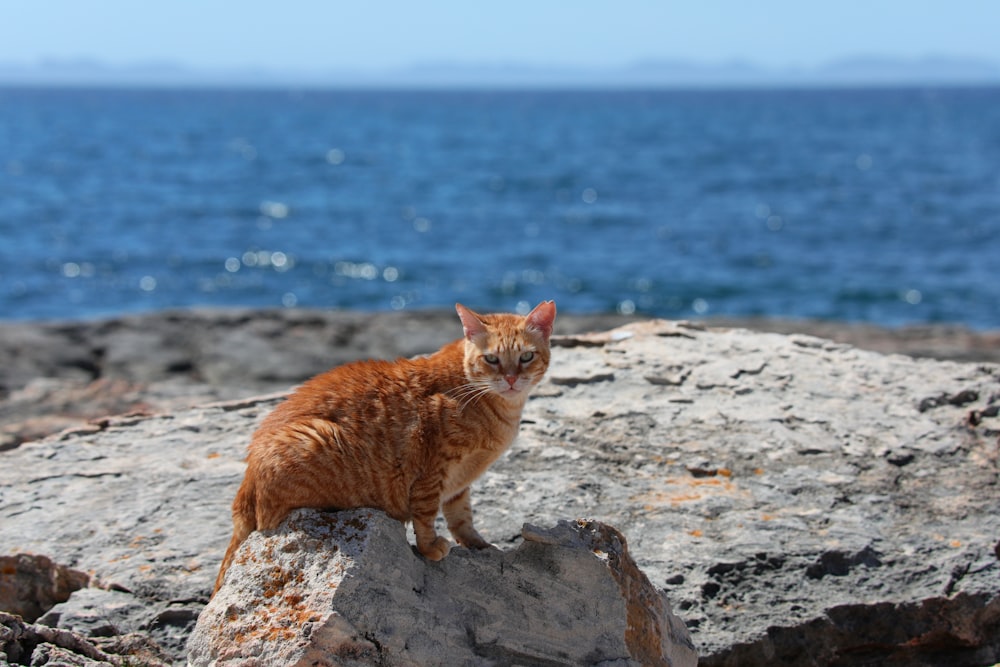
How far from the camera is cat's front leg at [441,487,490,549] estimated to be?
5.02 meters

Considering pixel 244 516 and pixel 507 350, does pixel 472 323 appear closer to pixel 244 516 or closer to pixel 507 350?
pixel 507 350

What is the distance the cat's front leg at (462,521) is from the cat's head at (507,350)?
0.54 metres

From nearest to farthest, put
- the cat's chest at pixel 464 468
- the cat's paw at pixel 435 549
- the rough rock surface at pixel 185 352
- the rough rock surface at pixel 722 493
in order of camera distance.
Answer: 1. the cat's paw at pixel 435 549
2. the cat's chest at pixel 464 468
3. the rough rock surface at pixel 722 493
4. the rough rock surface at pixel 185 352

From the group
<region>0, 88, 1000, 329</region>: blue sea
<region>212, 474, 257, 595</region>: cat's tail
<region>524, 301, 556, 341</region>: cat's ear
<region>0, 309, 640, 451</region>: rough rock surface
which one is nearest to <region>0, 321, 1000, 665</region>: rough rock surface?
<region>212, 474, 257, 595</region>: cat's tail

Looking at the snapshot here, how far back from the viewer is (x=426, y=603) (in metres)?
4.50

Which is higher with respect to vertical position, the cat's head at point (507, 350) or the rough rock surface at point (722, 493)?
the cat's head at point (507, 350)

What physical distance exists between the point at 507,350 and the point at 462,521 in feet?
2.67

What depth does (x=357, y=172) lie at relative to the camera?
50406 mm

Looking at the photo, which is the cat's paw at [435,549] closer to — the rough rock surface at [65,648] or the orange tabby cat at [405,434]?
the orange tabby cat at [405,434]

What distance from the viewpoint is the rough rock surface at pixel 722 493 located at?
5434 mm

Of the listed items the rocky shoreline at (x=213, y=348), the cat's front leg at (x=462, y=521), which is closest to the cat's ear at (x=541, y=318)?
the cat's front leg at (x=462, y=521)

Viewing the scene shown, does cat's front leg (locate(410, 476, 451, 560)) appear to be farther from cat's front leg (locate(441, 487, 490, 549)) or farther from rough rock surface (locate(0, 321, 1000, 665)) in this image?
rough rock surface (locate(0, 321, 1000, 665))

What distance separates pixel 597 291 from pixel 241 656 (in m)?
20.7

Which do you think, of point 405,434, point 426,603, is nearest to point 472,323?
point 405,434
